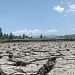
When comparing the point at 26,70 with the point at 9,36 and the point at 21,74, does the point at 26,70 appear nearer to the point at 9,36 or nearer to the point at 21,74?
the point at 21,74

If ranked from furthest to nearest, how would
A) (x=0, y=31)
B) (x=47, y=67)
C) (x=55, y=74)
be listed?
1. (x=0, y=31)
2. (x=47, y=67)
3. (x=55, y=74)

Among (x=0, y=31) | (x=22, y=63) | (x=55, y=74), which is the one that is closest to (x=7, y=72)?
(x=55, y=74)

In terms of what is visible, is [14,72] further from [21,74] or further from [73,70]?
[73,70]

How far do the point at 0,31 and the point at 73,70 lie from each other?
7396 cm

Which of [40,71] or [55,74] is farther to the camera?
[40,71]

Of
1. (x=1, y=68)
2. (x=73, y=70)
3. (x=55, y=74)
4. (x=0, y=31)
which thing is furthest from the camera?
(x=0, y=31)

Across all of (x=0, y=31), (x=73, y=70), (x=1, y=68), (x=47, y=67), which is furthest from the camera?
(x=0, y=31)

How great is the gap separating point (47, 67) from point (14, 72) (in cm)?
176

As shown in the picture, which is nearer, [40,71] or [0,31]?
[40,71]

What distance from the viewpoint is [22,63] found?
10.1m

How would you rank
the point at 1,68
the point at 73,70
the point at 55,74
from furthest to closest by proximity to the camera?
the point at 1,68 → the point at 73,70 → the point at 55,74

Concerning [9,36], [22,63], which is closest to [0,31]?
[9,36]

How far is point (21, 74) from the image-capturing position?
25.4 feet

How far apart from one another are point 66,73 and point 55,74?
320mm
